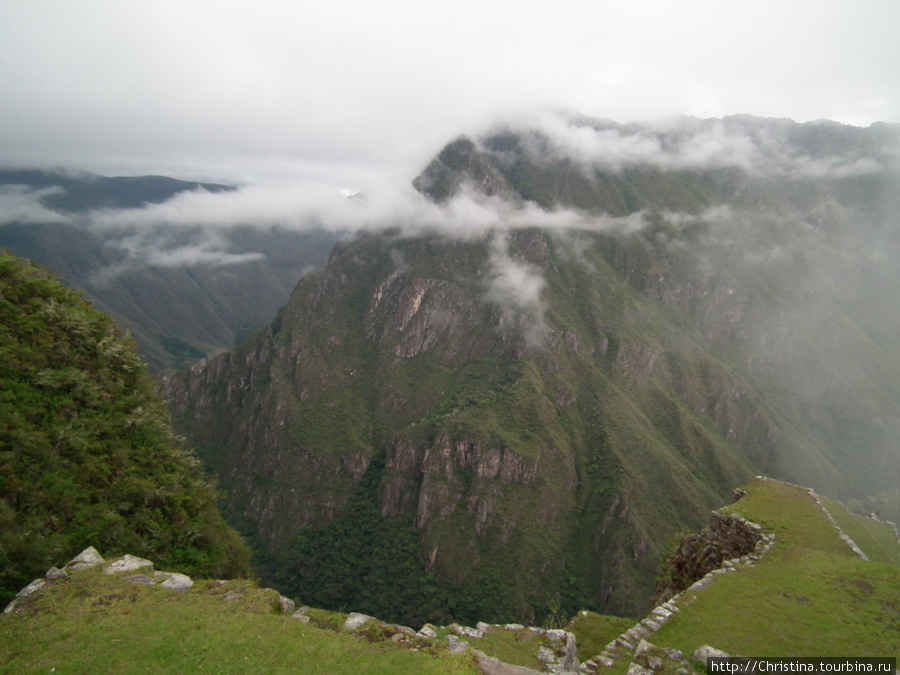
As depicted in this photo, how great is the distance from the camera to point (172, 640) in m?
12.9

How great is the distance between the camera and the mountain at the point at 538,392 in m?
99.6

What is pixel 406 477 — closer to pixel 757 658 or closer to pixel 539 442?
pixel 539 442

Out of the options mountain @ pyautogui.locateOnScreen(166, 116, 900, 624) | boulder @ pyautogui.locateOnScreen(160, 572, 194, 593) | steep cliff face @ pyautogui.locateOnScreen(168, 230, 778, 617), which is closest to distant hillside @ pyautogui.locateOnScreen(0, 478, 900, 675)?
boulder @ pyautogui.locateOnScreen(160, 572, 194, 593)

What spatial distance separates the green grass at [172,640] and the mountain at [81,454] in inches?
123

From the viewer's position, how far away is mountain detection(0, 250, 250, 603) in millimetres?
17250

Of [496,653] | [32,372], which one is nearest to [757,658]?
[496,653]

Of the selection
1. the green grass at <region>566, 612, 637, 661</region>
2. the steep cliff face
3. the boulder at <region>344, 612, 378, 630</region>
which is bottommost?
the steep cliff face

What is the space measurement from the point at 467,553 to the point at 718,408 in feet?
312

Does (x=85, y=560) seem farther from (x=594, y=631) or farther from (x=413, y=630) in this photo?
(x=594, y=631)

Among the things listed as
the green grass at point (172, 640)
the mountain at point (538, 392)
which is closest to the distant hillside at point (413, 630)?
the green grass at point (172, 640)

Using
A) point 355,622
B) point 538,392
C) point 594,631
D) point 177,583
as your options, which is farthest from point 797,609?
point 538,392

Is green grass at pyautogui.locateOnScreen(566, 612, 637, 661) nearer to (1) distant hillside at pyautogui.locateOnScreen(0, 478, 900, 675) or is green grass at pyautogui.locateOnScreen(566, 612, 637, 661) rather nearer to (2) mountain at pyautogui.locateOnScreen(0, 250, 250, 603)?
(1) distant hillside at pyautogui.locateOnScreen(0, 478, 900, 675)

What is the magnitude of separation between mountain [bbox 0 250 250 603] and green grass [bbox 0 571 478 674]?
312 centimetres

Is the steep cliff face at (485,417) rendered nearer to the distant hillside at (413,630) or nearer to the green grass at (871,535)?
the green grass at (871,535)
